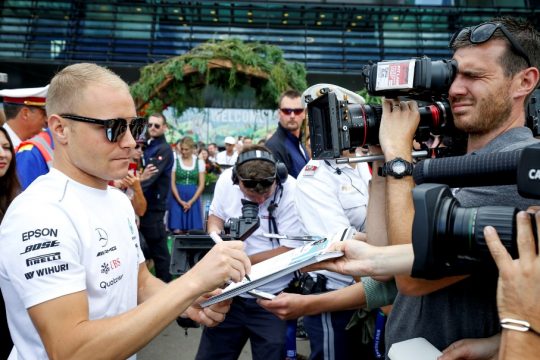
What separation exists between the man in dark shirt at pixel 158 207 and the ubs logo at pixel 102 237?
413 centimetres

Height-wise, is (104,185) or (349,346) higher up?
(104,185)

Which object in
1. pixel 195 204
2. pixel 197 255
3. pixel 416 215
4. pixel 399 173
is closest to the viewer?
pixel 416 215

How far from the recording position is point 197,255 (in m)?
2.05

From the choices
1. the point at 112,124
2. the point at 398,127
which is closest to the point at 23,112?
the point at 112,124

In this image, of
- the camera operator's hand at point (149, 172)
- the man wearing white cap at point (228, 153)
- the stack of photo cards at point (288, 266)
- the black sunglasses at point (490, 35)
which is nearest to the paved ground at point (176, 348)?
the camera operator's hand at point (149, 172)

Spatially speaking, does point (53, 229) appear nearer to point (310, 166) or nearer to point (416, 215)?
point (416, 215)

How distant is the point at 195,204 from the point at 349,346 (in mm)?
5660

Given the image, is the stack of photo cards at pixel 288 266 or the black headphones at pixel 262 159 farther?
the black headphones at pixel 262 159

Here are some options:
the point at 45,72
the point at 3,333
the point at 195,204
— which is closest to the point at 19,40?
the point at 45,72

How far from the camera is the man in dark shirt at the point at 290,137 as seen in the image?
14.4 ft

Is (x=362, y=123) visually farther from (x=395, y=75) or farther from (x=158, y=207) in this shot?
(x=158, y=207)

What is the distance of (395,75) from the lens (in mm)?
1700

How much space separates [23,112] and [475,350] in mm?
3727

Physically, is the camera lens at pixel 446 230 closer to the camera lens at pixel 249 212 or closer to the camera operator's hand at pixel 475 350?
the camera operator's hand at pixel 475 350
